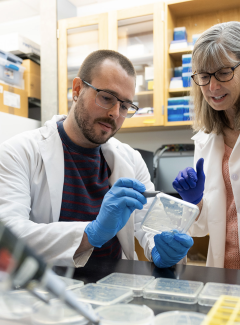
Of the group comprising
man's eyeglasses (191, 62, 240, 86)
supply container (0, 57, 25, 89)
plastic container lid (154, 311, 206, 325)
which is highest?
supply container (0, 57, 25, 89)

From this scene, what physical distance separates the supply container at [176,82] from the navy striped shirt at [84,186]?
4.31 ft

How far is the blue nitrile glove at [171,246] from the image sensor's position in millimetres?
908

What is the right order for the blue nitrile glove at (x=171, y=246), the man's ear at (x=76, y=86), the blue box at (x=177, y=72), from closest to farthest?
the blue nitrile glove at (x=171, y=246)
the man's ear at (x=76, y=86)
the blue box at (x=177, y=72)

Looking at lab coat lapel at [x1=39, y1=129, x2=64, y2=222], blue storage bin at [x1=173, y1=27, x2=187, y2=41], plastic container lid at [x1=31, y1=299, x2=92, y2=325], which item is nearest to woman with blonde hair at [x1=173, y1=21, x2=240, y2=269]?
lab coat lapel at [x1=39, y1=129, x2=64, y2=222]

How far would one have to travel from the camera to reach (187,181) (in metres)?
1.17

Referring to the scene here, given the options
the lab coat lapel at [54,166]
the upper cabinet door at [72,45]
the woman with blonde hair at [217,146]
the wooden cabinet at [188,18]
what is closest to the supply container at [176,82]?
the wooden cabinet at [188,18]

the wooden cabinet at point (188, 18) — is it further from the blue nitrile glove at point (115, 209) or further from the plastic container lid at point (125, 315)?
the plastic container lid at point (125, 315)

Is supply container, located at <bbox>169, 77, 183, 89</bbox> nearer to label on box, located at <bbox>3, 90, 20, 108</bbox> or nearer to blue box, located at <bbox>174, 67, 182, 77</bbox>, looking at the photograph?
blue box, located at <bbox>174, 67, 182, 77</bbox>

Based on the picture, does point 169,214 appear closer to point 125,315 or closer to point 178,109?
point 125,315

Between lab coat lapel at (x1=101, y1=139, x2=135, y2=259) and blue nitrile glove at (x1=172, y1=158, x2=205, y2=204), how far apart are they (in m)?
0.23

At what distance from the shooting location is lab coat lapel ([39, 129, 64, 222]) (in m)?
1.13

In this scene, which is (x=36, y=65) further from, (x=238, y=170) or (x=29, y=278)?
(x=29, y=278)

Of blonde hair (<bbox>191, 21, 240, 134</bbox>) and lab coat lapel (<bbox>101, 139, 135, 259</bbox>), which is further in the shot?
lab coat lapel (<bbox>101, 139, 135, 259</bbox>)

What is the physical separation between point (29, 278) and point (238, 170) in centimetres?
106
